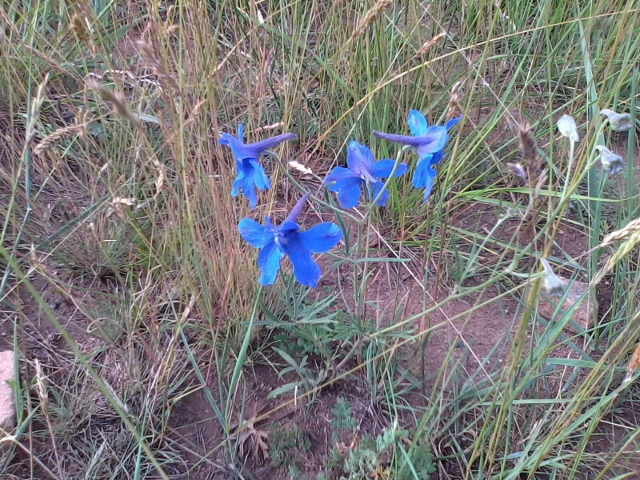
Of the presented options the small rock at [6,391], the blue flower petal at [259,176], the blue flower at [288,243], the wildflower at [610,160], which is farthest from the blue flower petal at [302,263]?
the small rock at [6,391]

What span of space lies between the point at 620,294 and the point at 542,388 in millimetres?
363

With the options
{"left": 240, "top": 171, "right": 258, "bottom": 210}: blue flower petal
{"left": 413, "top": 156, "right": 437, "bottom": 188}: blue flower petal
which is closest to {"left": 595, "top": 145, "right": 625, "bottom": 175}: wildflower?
{"left": 413, "top": 156, "right": 437, "bottom": 188}: blue flower petal

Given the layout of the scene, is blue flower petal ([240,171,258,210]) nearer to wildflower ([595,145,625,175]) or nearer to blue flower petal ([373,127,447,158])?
blue flower petal ([373,127,447,158])

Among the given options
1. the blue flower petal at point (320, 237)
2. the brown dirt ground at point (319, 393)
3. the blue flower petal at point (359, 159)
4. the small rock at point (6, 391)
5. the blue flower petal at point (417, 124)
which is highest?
the blue flower petal at point (417, 124)

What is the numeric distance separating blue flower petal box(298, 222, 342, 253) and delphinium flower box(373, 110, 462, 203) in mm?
199

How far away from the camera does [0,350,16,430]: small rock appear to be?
1.16 metres

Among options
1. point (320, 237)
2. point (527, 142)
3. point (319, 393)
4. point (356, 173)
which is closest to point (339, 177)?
point (356, 173)

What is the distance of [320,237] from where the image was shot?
0.97m

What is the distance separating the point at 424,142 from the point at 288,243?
1.02 ft

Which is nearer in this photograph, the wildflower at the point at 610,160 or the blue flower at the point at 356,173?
the wildflower at the point at 610,160

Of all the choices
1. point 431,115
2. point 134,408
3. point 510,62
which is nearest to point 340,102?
point 431,115

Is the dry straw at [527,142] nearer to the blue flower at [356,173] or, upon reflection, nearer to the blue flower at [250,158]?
the blue flower at [356,173]

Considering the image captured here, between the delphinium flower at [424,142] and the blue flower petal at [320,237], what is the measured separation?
0.20 metres

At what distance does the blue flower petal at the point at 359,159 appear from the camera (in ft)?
3.35
